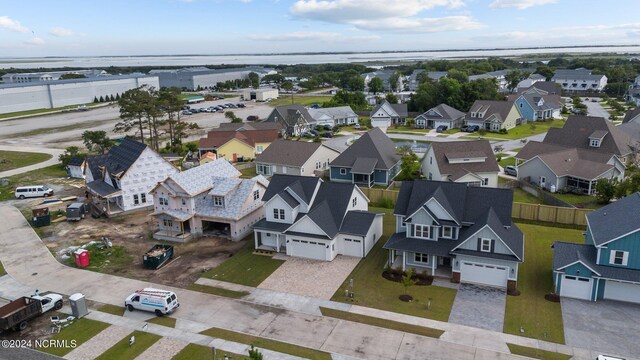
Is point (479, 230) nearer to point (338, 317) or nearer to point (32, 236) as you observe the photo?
point (338, 317)

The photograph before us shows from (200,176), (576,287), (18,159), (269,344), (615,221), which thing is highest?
(200,176)

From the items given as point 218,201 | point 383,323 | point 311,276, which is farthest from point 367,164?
point 383,323

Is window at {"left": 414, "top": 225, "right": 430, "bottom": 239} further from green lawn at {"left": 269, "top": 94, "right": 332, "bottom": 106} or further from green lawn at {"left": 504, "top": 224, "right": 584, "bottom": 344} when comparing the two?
green lawn at {"left": 269, "top": 94, "right": 332, "bottom": 106}

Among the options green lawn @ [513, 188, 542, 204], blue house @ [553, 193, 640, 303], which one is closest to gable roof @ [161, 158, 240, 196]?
blue house @ [553, 193, 640, 303]

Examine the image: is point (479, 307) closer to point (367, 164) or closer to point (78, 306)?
point (78, 306)

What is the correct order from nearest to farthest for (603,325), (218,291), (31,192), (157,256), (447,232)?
(603,325) < (218,291) < (447,232) < (157,256) < (31,192)

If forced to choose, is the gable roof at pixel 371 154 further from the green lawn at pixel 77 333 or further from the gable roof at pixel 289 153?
the green lawn at pixel 77 333
